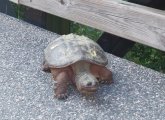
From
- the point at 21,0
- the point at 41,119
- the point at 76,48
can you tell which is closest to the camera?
the point at 41,119

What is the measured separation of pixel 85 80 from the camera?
10.7ft

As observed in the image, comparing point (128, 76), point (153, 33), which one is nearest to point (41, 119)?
point (128, 76)

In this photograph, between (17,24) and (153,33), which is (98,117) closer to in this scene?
(153,33)

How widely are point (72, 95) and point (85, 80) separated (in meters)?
0.27

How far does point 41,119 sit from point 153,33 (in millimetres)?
1167

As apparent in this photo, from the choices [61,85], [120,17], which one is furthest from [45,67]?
[120,17]

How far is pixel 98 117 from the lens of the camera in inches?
126

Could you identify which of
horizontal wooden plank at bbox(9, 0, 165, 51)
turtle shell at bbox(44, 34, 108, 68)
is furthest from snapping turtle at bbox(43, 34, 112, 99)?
horizontal wooden plank at bbox(9, 0, 165, 51)

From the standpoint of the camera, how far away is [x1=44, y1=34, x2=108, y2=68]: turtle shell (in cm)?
339

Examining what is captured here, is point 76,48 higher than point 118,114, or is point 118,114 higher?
point 76,48

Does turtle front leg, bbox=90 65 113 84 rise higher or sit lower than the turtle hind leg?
higher

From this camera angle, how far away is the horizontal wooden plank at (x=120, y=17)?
145 inches

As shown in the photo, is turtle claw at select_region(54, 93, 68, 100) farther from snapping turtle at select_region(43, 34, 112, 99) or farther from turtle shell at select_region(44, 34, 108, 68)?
turtle shell at select_region(44, 34, 108, 68)

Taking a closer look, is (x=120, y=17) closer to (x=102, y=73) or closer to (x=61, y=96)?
(x=102, y=73)
